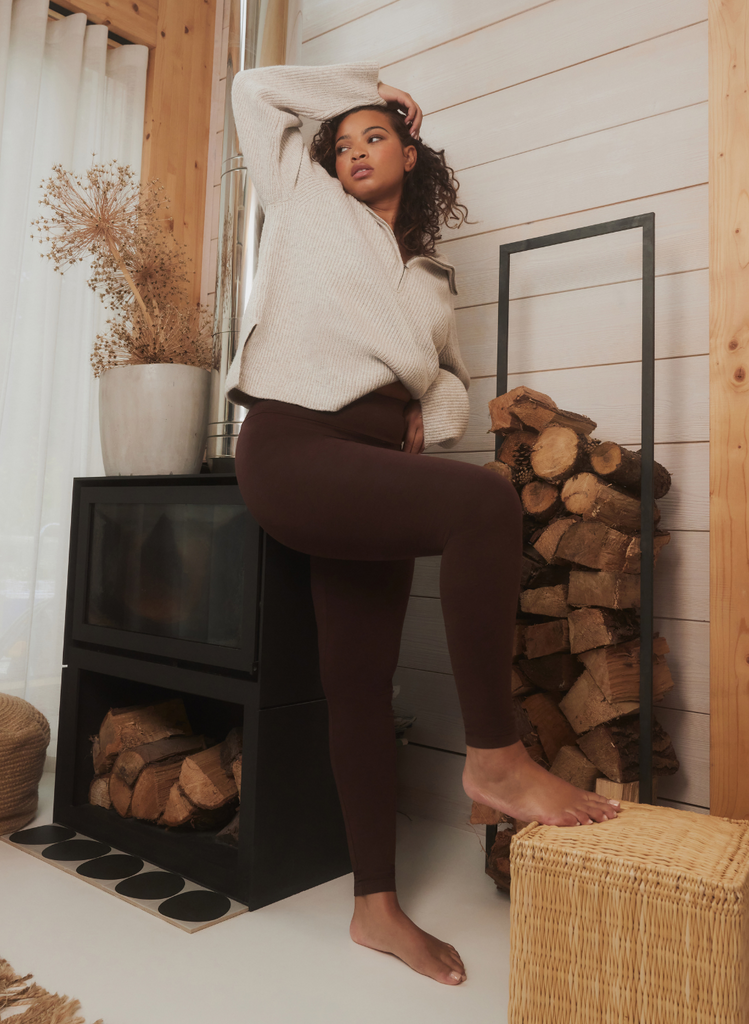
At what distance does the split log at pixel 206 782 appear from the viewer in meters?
1.61

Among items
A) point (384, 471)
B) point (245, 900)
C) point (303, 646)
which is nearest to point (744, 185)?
point (384, 471)

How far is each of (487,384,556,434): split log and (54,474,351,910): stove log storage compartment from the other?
0.49 metres

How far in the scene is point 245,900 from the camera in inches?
55.3

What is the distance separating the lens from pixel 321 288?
130 centimetres

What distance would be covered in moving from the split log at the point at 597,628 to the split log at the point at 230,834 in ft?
2.57

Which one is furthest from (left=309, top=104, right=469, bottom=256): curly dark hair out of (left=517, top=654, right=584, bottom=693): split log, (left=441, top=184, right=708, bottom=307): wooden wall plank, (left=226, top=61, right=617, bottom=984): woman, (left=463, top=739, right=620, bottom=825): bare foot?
(left=463, top=739, right=620, bottom=825): bare foot

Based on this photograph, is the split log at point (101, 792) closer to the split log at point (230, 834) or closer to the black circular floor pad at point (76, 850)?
the black circular floor pad at point (76, 850)

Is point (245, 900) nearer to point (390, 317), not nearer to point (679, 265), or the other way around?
point (390, 317)

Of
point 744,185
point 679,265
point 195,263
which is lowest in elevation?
point 679,265

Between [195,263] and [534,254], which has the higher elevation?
[195,263]

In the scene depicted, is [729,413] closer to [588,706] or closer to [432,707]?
[588,706]

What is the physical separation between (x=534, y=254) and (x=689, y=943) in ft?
4.87

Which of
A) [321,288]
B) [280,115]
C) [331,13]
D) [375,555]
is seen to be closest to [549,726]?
[375,555]

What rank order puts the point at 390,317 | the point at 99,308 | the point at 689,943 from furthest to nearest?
the point at 99,308 → the point at 390,317 → the point at 689,943
